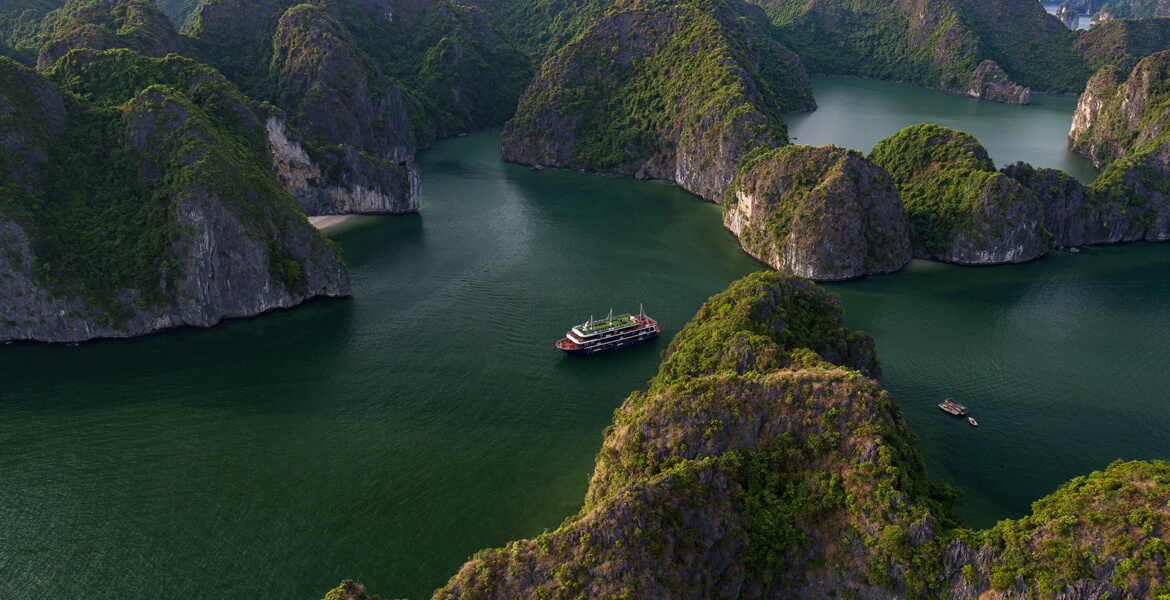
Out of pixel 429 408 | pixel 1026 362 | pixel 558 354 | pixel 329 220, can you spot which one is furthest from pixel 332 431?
pixel 1026 362

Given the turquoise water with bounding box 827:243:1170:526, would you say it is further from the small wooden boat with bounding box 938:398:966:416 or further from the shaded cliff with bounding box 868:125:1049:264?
the shaded cliff with bounding box 868:125:1049:264

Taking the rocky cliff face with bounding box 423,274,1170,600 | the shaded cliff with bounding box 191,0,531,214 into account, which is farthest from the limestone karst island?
the shaded cliff with bounding box 191,0,531,214

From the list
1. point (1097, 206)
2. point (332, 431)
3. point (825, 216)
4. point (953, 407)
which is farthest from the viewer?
point (1097, 206)

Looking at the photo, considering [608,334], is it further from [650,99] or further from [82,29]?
[82,29]

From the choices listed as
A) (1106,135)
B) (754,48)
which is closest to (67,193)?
(754,48)

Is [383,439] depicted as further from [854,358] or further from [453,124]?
[453,124]

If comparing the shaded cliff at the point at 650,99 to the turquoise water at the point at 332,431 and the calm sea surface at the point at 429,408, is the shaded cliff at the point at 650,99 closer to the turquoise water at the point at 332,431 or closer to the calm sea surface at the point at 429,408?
the calm sea surface at the point at 429,408

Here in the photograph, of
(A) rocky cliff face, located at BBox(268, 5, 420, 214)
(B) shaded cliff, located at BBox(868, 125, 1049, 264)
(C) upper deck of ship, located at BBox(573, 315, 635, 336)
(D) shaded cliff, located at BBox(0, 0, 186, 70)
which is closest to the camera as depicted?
(C) upper deck of ship, located at BBox(573, 315, 635, 336)
